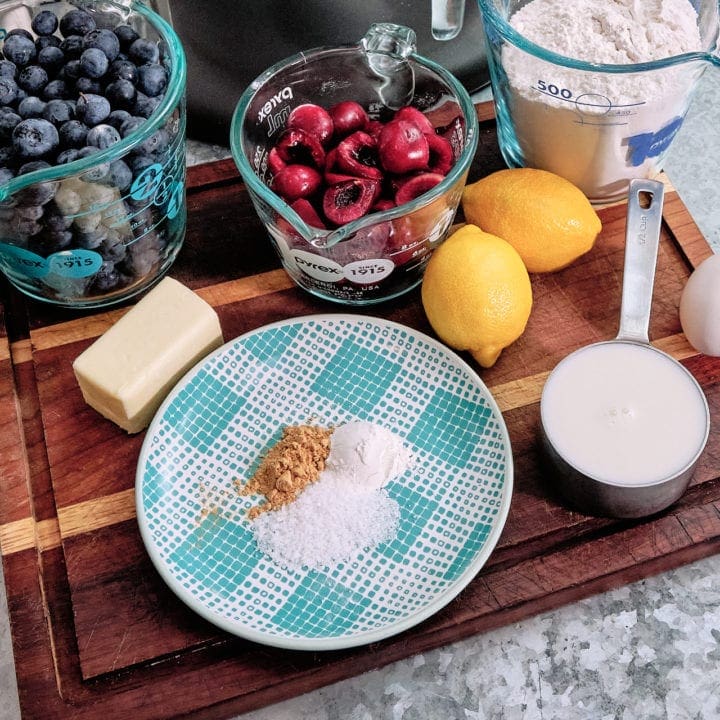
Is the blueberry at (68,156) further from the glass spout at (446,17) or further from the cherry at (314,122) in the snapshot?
the glass spout at (446,17)

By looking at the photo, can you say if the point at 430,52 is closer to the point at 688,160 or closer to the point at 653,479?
the point at 688,160

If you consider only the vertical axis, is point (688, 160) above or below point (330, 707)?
above

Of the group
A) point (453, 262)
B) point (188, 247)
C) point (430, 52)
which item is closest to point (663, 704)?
point (453, 262)

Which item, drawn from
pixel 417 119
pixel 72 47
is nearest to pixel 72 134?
pixel 72 47

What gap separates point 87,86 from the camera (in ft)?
3.04

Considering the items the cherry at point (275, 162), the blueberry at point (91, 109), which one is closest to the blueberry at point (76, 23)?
the blueberry at point (91, 109)

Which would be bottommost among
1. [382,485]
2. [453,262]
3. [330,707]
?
[330,707]

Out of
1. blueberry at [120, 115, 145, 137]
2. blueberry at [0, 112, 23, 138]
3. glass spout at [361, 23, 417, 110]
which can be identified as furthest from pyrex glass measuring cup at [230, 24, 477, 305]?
blueberry at [0, 112, 23, 138]

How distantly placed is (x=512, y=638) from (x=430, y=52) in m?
0.73

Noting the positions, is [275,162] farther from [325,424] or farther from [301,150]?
[325,424]

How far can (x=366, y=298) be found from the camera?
104cm

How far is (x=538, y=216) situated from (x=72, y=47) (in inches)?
19.3

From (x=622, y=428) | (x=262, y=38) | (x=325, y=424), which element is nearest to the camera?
(x=622, y=428)

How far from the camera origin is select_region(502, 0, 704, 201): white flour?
979mm
